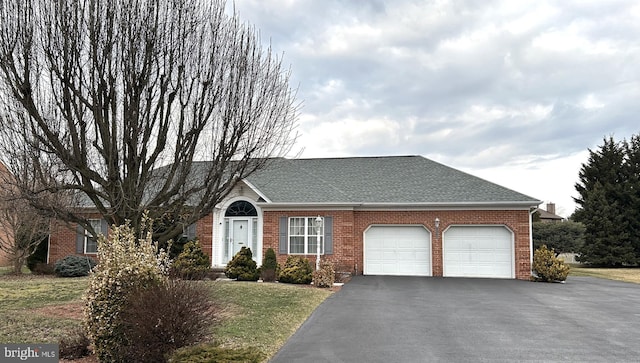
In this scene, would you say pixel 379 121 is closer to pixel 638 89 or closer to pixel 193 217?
pixel 638 89

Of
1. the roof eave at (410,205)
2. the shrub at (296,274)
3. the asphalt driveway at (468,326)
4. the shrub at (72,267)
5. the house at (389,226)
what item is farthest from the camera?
the house at (389,226)

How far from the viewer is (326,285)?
15.4 meters

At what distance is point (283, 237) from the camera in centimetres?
1983

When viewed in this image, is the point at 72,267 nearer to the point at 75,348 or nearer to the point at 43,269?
the point at 43,269

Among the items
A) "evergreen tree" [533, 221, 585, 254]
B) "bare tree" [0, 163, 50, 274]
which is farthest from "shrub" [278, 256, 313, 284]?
"evergreen tree" [533, 221, 585, 254]

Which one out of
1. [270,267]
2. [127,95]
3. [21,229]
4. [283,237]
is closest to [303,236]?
[283,237]

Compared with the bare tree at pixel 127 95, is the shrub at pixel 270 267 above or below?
below

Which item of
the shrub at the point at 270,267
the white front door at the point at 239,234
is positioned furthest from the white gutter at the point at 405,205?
the shrub at the point at 270,267

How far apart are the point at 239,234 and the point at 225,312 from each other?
32.8ft

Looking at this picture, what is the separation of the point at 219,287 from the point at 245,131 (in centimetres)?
647

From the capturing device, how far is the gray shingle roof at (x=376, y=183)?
19422 millimetres

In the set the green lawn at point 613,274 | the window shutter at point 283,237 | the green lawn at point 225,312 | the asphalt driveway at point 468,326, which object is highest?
the window shutter at point 283,237

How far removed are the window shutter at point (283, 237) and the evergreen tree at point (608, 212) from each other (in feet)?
73.3

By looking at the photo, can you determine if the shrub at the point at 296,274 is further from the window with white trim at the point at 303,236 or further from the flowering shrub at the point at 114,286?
the flowering shrub at the point at 114,286
